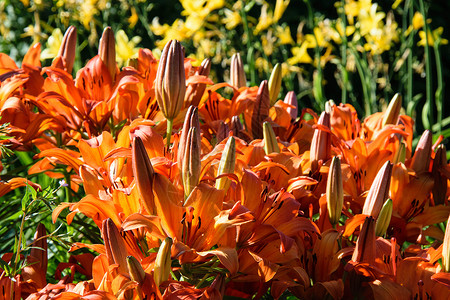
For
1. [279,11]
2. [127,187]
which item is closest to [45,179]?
[127,187]

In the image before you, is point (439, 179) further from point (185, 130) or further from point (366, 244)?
point (185, 130)

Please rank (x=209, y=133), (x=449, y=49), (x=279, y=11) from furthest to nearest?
(x=449, y=49)
(x=279, y=11)
(x=209, y=133)

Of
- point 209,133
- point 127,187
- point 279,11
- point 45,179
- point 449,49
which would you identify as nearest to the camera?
point 127,187

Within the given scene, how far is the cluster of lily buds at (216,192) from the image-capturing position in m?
0.56

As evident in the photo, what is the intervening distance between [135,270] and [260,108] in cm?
38

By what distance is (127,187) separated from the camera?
0.63 meters

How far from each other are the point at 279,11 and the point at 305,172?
5.44 ft

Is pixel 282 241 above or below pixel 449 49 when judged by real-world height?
above

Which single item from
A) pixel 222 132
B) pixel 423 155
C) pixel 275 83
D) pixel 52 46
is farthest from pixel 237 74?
pixel 52 46

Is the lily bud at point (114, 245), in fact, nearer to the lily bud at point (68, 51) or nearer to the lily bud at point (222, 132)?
the lily bud at point (222, 132)

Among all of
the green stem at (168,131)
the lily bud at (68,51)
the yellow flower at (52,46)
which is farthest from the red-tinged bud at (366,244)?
the yellow flower at (52,46)

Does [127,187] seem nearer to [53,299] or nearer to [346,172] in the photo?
[53,299]

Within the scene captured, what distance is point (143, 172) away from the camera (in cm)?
56

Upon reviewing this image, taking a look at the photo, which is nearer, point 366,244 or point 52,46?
point 366,244
